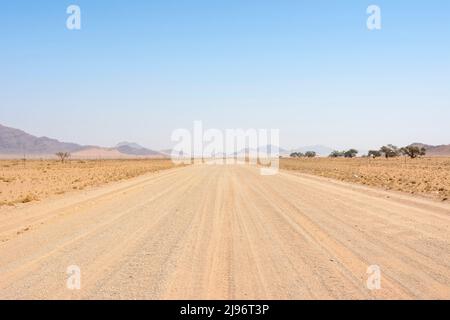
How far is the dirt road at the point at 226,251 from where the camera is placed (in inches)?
248

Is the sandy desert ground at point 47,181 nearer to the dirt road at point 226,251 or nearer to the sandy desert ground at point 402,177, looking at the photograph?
the dirt road at point 226,251

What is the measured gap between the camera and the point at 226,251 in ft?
28.2

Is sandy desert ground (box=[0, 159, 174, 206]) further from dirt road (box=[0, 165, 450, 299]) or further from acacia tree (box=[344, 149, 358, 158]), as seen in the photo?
acacia tree (box=[344, 149, 358, 158])

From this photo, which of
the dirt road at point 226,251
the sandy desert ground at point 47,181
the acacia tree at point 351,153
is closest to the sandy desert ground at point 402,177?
the dirt road at point 226,251

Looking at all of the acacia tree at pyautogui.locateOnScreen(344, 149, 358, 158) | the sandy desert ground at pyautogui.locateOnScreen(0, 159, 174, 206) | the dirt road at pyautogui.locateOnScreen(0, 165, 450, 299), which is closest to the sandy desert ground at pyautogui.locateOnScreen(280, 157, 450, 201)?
the dirt road at pyautogui.locateOnScreen(0, 165, 450, 299)

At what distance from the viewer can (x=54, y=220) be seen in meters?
13.0

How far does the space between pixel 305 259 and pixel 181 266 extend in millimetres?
2126

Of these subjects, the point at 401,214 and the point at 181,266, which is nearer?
the point at 181,266

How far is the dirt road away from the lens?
20.6 feet
